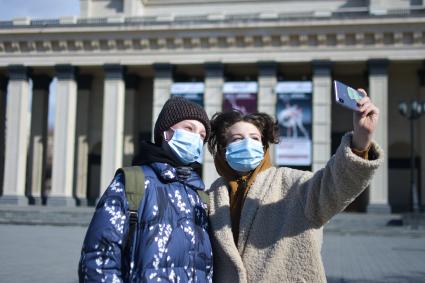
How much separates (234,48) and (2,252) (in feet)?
62.5

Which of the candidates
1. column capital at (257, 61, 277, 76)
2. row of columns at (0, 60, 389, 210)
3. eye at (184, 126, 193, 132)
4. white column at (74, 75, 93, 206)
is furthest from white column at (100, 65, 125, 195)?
eye at (184, 126, 193, 132)

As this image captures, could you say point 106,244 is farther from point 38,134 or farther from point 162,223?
point 38,134

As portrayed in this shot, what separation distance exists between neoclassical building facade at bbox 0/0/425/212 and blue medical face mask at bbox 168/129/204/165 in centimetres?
2426

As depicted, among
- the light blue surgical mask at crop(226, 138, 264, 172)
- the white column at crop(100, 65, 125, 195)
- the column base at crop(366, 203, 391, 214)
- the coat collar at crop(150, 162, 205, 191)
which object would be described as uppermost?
the white column at crop(100, 65, 125, 195)

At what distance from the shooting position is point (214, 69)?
28.2 meters

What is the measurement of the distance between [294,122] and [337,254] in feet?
50.2

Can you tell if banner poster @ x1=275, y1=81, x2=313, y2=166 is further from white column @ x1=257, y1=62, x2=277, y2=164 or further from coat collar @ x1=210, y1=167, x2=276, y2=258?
coat collar @ x1=210, y1=167, x2=276, y2=258

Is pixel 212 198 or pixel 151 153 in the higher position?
pixel 151 153

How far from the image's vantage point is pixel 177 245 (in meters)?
2.56

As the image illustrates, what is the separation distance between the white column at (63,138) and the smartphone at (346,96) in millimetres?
27995

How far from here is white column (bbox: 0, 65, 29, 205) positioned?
1167 inches

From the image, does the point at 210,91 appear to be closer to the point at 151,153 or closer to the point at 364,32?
the point at 364,32

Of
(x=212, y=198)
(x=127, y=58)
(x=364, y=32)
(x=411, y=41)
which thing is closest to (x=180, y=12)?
(x=127, y=58)

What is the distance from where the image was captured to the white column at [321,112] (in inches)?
1056
